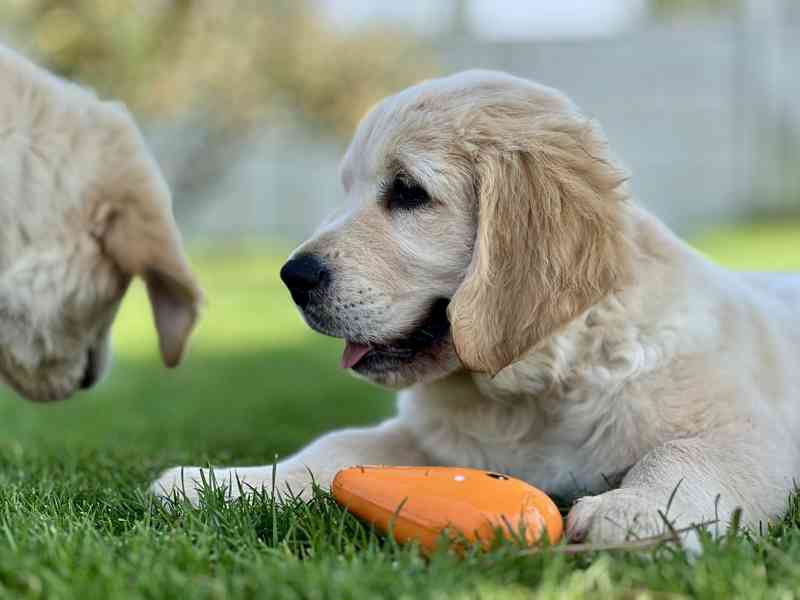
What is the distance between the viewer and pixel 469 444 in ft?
9.43

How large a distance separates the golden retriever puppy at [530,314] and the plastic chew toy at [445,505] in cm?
38

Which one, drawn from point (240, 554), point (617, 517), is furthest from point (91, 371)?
point (617, 517)

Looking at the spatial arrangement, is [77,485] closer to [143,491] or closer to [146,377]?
[143,491]

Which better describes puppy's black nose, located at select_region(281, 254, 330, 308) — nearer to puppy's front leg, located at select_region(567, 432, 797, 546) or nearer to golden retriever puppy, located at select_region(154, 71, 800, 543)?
golden retriever puppy, located at select_region(154, 71, 800, 543)

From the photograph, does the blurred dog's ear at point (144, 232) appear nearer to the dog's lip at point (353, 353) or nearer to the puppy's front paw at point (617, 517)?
the dog's lip at point (353, 353)

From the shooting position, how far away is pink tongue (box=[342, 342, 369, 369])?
2778 mm

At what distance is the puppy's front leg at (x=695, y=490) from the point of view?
6.86 feet

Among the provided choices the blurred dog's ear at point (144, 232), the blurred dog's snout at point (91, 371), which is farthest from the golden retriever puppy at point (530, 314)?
the blurred dog's snout at point (91, 371)

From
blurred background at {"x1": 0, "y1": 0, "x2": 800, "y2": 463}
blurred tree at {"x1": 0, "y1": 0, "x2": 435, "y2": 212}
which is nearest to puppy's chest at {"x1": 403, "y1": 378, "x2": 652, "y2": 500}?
blurred background at {"x1": 0, "y1": 0, "x2": 800, "y2": 463}

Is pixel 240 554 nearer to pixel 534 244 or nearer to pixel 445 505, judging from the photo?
pixel 445 505

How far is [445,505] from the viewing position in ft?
6.77

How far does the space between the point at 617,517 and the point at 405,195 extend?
1068 mm

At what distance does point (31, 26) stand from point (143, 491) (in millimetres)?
9314

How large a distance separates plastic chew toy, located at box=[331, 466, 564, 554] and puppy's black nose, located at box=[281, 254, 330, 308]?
58 cm
